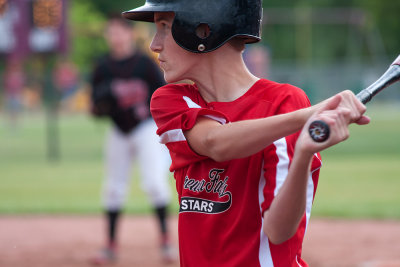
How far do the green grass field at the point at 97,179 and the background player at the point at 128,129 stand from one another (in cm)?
267

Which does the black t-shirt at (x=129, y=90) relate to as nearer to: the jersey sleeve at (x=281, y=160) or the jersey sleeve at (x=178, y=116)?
the jersey sleeve at (x=178, y=116)

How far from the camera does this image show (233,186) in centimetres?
216

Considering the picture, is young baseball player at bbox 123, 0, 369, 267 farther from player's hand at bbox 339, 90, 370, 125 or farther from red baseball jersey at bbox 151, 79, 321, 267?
player's hand at bbox 339, 90, 370, 125

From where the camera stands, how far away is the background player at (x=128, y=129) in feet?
21.3

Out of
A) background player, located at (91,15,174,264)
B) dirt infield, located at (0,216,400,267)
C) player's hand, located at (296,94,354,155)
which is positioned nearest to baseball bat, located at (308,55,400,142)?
player's hand, located at (296,94,354,155)

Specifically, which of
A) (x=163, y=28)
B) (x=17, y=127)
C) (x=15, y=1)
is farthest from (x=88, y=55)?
(x=163, y=28)

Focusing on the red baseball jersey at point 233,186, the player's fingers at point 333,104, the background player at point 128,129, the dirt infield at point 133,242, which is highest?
the player's fingers at point 333,104

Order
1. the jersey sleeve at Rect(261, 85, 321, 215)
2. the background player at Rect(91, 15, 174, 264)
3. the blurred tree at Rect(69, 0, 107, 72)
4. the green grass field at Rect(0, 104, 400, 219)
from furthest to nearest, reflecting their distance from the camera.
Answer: the blurred tree at Rect(69, 0, 107, 72), the green grass field at Rect(0, 104, 400, 219), the background player at Rect(91, 15, 174, 264), the jersey sleeve at Rect(261, 85, 321, 215)

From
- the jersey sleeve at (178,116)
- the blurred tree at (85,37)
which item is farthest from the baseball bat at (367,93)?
the blurred tree at (85,37)

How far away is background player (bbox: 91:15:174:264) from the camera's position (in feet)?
21.3

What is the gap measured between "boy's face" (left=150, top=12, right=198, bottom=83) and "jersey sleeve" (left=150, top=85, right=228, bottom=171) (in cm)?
7

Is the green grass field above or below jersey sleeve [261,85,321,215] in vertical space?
below

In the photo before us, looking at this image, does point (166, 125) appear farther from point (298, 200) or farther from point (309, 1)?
point (309, 1)

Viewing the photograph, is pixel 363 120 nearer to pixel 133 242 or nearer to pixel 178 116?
pixel 178 116
